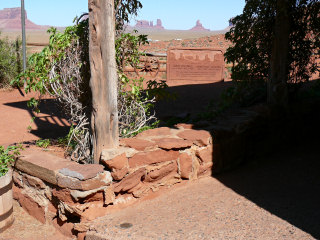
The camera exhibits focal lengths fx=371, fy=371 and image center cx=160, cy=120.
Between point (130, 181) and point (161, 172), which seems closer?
point (130, 181)

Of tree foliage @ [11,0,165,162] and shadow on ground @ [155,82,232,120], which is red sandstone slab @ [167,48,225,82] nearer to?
shadow on ground @ [155,82,232,120]

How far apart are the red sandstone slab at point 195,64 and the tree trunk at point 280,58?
313 inches

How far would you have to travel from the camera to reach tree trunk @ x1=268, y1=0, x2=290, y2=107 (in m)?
5.23

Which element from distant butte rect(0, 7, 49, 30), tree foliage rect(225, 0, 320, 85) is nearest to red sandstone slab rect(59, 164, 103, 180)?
tree foliage rect(225, 0, 320, 85)

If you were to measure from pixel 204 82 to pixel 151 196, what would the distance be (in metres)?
10.0

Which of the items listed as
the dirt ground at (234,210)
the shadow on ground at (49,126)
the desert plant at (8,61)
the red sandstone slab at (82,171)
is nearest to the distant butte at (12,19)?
the desert plant at (8,61)

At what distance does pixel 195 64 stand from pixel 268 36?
302 inches

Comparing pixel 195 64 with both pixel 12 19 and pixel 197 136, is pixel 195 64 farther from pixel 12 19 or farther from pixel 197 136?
pixel 12 19

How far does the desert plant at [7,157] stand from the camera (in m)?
3.84

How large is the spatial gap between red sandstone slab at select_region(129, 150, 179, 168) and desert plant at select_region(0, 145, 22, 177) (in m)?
1.33

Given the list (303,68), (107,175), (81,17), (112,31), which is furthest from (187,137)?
(303,68)

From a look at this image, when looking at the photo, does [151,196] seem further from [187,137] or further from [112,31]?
[112,31]

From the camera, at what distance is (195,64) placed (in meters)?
13.5

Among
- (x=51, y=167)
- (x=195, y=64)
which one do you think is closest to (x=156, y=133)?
(x=51, y=167)
